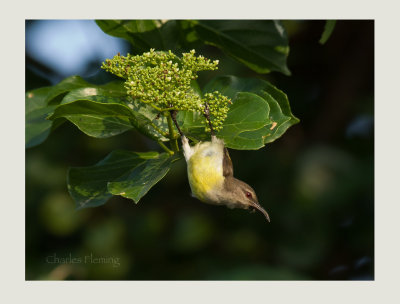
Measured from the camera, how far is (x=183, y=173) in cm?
406

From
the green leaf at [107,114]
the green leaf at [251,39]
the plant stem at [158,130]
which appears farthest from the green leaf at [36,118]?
the green leaf at [251,39]

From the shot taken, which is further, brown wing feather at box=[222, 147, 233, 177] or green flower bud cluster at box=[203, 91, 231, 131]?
brown wing feather at box=[222, 147, 233, 177]

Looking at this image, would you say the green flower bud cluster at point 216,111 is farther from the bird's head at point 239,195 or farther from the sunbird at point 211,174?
the bird's head at point 239,195

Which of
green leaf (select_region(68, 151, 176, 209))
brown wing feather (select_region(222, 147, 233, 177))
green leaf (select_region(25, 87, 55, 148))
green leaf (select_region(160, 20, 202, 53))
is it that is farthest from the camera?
green leaf (select_region(25, 87, 55, 148))

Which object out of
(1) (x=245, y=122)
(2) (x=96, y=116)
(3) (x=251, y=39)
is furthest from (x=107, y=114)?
(3) (x=251, y=39)

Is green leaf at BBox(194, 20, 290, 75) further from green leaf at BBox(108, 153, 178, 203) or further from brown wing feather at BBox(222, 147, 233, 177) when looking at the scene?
green leaf at BBox(108, 153, 178, 203)

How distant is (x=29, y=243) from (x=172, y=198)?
1.22m

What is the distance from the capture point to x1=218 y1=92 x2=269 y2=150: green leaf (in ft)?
6.35

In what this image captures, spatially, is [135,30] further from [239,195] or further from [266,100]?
[239,195]

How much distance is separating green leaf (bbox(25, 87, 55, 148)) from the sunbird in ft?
2.91

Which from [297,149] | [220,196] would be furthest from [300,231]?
[220,196]

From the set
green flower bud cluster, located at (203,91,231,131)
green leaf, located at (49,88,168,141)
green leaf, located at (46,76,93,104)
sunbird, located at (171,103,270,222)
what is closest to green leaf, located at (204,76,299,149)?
green flower bud cluster, located at (203,91,231,131)

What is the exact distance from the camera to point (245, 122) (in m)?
1.99

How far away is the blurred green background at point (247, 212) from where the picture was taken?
3838 millimetres
